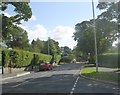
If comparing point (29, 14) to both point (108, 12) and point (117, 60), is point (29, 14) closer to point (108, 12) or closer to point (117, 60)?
point (108, 12)

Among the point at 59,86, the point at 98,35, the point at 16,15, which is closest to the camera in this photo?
the point at 59,86

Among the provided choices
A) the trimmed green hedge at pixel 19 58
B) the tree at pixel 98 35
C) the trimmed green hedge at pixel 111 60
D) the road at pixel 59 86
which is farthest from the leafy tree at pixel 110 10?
the trimmed green hedge at pixel 111 60

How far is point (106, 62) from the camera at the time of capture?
68.8 m

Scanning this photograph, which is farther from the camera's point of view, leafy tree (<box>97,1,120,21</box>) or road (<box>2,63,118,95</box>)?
leafy tree (<box>97,1,120,21</box>)

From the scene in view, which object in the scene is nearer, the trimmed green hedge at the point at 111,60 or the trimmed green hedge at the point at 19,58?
the trimmed green hedge at the point at 19,58

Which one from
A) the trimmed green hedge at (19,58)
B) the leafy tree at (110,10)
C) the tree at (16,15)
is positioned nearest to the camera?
the leafy tree at (110,10)

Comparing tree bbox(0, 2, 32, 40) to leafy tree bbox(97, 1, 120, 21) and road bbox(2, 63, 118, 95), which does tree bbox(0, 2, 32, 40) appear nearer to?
leafy tree bbox(97, 1, 120, 21)

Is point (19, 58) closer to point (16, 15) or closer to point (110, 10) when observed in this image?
point (16, 15)

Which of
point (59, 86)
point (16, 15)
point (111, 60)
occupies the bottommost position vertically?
point (59, 86)

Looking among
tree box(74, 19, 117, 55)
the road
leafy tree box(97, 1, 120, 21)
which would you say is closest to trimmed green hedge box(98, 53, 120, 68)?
tree box(74, 19, 117, 55)

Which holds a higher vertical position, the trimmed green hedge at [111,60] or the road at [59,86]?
the trimmed green hedge at [111,60]

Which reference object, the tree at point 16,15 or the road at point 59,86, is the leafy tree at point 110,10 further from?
the tree at point 16,15

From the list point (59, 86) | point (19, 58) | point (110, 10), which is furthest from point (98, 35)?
point (59, 86)

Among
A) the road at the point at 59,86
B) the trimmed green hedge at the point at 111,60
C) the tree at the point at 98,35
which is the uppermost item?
the tree at the point at 98,35
